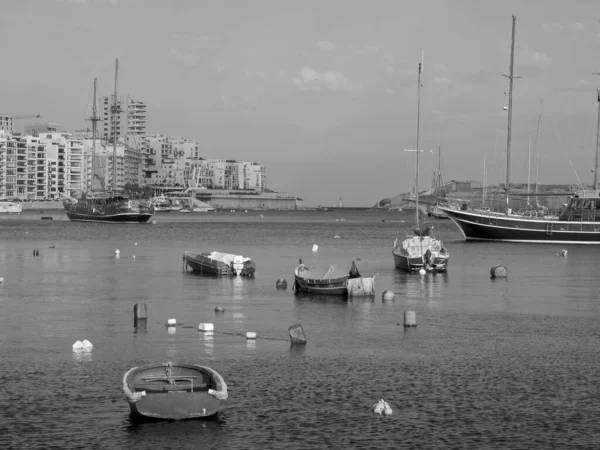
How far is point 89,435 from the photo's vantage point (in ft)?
77.2

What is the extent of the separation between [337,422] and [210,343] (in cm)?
1244

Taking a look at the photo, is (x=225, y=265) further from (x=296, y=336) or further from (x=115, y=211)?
(x=115, y=211)

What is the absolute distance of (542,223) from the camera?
106750 millimetres

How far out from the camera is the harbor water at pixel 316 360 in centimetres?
2406

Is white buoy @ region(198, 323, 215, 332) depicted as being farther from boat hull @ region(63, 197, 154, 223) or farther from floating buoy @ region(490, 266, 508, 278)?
boat hull @ region(63, 197, 154, 223)

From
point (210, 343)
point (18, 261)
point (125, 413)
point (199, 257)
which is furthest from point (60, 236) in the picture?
point (125, 413)

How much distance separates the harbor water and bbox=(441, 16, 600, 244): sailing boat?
39191 mm

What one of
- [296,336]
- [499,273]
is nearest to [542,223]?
[499,273]

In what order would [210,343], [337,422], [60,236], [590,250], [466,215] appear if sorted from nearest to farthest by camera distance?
[337,422] → [210,343] → [590,250] → [466,215] → [60,236]

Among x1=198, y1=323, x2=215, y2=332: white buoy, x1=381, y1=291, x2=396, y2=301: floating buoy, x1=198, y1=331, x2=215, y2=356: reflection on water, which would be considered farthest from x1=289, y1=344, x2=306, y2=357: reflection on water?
x1=381, y1=291, x2=396, y2=301: floating buoy

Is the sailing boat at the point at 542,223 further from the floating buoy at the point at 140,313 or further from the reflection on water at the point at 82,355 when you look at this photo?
the reflection on water at the point at 82,355

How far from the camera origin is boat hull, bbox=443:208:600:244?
105m

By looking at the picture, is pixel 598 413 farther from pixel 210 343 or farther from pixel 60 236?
pixel 60 236

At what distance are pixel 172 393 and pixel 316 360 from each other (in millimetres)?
9469
